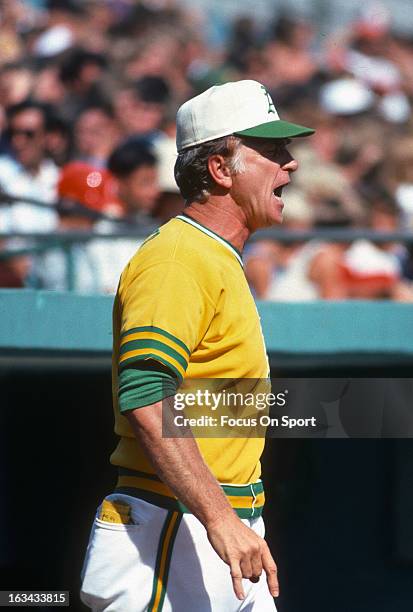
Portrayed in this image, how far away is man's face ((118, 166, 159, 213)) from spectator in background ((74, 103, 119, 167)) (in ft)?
3.78

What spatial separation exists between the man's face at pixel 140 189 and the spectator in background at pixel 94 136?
1151 millimetres

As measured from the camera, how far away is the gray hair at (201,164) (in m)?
2.44

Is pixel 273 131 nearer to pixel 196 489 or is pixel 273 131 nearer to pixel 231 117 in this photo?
pixel 231 117

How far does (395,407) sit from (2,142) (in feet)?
13.8

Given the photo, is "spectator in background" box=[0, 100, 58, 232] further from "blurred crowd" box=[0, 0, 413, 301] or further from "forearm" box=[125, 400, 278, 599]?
"forearm" box=[125, 400, 278, 599]

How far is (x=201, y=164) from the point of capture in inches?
96.7

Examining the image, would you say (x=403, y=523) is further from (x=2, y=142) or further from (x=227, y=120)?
(x=2, y=142)

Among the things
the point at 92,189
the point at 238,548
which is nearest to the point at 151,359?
the point at 238,548

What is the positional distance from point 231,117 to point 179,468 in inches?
31.5

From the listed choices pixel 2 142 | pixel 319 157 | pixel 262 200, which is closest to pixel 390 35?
pixel 319 157

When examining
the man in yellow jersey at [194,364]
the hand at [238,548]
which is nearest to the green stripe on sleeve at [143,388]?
the man in yellow jersey at [194,364]

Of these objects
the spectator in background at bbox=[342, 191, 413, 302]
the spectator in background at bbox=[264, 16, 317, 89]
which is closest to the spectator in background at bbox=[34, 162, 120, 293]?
the spectator in background at bbox=[342, 191, 413, 302]

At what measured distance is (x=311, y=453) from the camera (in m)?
3.67

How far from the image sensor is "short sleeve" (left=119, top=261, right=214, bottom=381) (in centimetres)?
214
